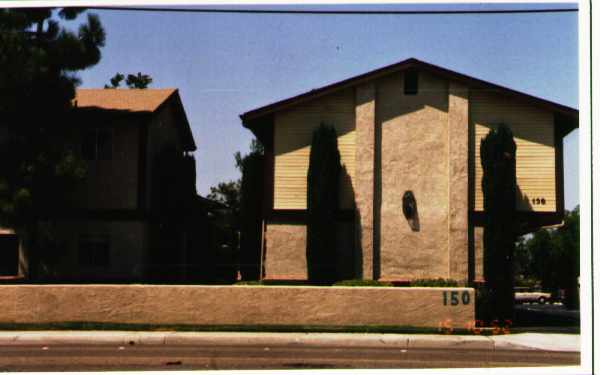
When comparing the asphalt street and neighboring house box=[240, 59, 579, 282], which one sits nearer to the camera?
the asphalt street

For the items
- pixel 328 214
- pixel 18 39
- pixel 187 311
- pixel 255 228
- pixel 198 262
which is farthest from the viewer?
pixel 198 262

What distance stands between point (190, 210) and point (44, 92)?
385 inches

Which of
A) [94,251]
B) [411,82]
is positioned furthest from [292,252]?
[411,82]

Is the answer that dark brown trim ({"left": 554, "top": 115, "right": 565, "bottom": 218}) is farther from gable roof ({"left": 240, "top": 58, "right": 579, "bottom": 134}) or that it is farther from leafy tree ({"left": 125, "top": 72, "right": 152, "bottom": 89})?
leafy tree ({"left": 125, "top": 72, "right": 152, "bottom": 89})

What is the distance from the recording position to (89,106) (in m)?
27.6

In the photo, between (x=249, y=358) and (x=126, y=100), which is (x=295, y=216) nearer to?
(x=126, y=100)

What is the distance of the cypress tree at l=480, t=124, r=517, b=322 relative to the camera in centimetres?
2494

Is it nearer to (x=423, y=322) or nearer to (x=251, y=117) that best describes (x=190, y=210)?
(x=251, y=117)

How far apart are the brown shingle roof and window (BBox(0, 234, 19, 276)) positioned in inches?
216

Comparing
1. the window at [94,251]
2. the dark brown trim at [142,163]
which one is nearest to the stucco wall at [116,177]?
the dark brown trim at [142,163]

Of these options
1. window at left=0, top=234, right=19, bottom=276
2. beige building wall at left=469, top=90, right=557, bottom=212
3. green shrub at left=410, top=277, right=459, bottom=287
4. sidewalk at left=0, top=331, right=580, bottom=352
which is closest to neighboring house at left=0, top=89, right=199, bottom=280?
window at left=0, top=234, right=19, bottom=276

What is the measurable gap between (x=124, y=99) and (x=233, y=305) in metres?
12.4

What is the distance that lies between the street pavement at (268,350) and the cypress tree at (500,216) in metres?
4.20

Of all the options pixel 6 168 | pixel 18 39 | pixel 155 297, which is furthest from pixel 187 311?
pixel 18 39
